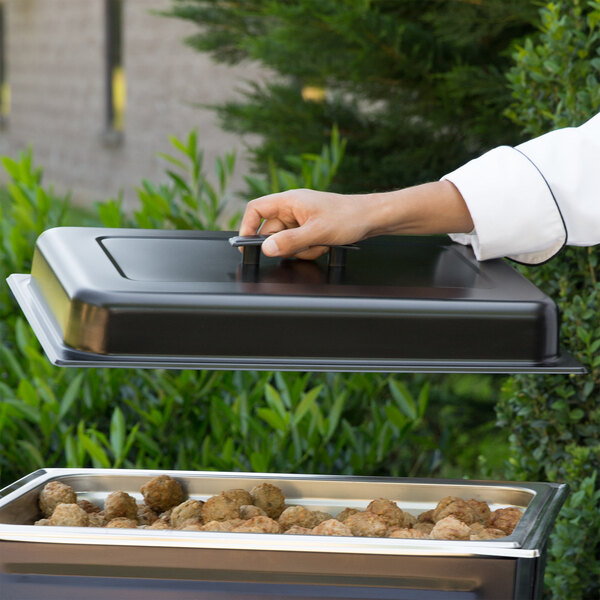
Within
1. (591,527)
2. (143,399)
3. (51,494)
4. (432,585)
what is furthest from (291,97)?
(432,585)

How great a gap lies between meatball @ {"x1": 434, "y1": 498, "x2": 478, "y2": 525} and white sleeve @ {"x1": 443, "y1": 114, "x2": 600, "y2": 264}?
1.32 feet

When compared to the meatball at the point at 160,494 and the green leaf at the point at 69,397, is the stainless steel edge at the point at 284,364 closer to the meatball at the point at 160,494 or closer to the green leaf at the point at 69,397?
the meatball at the point at 160,494

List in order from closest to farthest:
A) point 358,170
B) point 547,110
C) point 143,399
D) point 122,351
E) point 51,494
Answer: point 122,351 < point 51,494 < point 547,110 < point 143,399 < point 358,170

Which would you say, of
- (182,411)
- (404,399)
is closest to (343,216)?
(404,399)

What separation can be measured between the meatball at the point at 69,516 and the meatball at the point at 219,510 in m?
0.19

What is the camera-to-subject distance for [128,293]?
127 centimetres

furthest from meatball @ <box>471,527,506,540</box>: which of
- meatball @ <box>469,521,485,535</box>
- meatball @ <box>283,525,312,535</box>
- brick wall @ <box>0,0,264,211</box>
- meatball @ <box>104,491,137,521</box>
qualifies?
brick wall @ <box>0,0,264,211</box>

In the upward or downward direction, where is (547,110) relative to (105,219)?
upward

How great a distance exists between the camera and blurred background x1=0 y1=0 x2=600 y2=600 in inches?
84.2

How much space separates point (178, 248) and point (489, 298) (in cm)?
55

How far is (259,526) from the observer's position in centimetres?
140

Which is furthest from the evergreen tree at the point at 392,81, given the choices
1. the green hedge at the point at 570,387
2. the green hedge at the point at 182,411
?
the green hedge at the point at 570,387

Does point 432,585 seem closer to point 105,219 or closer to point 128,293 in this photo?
point 128,293

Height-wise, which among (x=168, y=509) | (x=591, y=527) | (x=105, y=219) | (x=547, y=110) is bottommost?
(x=591, y=527)
